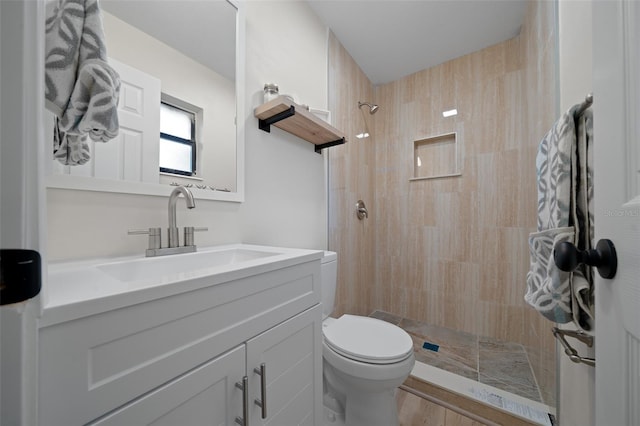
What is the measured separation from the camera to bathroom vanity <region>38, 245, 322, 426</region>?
344 millimetres

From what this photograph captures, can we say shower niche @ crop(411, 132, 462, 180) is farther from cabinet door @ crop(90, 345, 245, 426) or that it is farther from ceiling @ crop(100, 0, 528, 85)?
cabinet door @ crop(90, 345, 245, 426)

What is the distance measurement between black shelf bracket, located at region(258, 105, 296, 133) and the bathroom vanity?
722 millimetres

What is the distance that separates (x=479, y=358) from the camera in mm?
1642

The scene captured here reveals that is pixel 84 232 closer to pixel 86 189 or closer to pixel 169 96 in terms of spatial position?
pixel 86 189

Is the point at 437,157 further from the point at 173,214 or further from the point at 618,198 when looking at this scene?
the point at 173,214

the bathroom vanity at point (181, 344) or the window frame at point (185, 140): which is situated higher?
the window frame at point (185, 140)

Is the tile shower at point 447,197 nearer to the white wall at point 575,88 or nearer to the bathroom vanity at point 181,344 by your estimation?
the white wall at point 575,88

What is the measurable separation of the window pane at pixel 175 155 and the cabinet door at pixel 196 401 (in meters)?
0.71

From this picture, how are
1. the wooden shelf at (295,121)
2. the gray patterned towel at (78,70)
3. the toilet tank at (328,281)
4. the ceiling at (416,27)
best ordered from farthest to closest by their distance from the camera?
the ceiling at (416,27)
the toilet tank at (328,281)
the wooden shelf at (295,121)
the gray patterned towel at (78,70)

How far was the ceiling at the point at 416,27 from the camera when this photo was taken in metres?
1.58

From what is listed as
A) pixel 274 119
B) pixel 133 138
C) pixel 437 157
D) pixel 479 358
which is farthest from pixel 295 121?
pixel 479 358

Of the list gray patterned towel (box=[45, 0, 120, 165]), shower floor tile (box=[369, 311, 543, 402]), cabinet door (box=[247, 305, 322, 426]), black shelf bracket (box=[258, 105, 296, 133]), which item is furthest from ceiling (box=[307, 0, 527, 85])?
shower floor tile (box=[369, 311, 543, 402])

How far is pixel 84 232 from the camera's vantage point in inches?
27.3

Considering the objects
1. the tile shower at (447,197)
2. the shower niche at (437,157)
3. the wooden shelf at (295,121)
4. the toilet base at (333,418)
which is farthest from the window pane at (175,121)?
the shower niche at (437,157)
